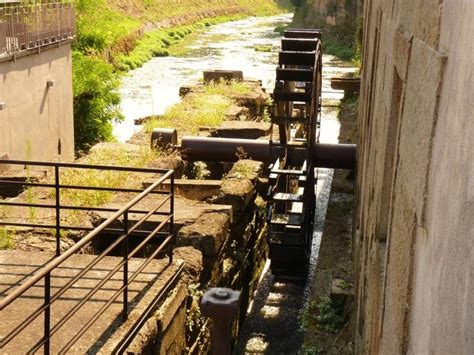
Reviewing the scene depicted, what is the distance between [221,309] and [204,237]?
3544mm

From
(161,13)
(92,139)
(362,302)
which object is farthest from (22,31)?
(161,13)

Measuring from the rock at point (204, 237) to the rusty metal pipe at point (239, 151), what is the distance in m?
4.10

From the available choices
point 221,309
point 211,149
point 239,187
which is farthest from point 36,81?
point 221,309

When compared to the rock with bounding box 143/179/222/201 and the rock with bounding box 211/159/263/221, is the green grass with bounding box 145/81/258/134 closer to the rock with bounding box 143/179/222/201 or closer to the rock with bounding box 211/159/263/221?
the rock with bounding box 211/159/263/221

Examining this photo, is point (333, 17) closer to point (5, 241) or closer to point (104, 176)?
point (104, 176)

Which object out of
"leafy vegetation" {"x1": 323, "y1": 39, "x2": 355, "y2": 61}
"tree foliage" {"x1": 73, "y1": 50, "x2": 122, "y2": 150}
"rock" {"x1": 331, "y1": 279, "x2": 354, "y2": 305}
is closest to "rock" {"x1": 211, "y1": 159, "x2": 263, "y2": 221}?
"rock" {"x1": 331, "y1": 279, "x2": 354, "y2": 305}

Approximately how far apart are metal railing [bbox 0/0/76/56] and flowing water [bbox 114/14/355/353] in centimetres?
335

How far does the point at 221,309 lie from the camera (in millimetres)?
4305

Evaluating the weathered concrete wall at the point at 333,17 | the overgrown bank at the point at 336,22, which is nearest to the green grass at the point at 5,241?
the overgrown bank at the point at 336,22

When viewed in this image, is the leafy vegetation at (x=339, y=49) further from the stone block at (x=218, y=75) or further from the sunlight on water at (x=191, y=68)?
the stone block at (x=218, y=75)

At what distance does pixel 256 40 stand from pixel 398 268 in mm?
50397

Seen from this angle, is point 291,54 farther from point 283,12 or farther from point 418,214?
point 283,12

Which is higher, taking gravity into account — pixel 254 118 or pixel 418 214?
pixel 418 214

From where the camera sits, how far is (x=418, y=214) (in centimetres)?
256
